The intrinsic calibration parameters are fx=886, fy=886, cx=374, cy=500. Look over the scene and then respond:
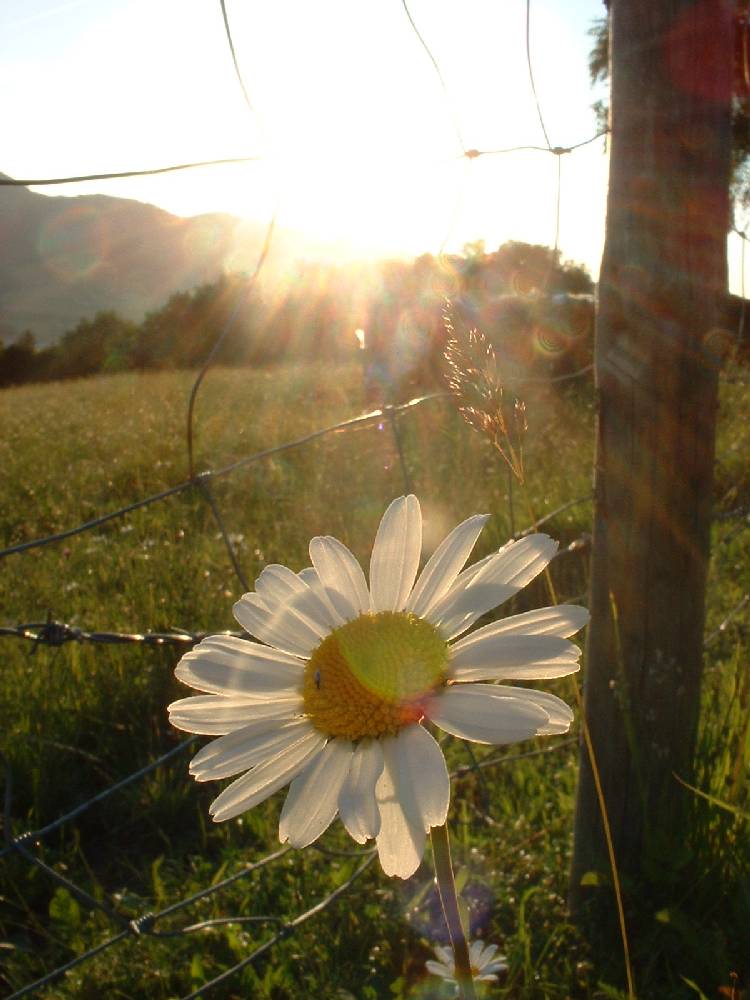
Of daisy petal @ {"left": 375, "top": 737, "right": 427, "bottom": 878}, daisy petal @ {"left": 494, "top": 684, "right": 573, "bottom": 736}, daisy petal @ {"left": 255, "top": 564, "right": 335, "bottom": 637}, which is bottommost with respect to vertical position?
daisy petal @ {"left": 375, "top": 737, "right": 427, "bottom": 878}

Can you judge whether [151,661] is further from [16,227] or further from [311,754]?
[16,227]

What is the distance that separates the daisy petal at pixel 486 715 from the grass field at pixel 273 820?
2.83ft

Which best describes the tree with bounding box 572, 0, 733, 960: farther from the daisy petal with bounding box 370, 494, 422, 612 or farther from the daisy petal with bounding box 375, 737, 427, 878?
the daisy petal with bounding box 375, 737, 427, 878

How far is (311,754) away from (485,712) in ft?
0.51

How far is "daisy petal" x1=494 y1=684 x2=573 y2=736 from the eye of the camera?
0.60 m

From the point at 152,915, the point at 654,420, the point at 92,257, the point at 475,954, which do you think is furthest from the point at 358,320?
the point at 92,257

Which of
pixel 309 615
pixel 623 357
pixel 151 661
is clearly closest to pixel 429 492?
pixel 151 661

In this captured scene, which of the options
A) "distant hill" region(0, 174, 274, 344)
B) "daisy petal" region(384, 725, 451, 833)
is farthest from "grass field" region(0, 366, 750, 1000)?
"distant hill" region(0, 174, 274, 344)

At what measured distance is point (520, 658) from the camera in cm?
62

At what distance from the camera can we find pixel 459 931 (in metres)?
0.60

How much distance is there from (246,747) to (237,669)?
10cm

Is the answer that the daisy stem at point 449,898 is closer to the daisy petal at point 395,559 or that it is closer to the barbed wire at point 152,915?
the daisy petal at point 395,559

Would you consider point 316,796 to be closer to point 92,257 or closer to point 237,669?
point 237,669

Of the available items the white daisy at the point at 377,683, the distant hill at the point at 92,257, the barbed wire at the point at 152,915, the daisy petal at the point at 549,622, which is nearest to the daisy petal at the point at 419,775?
the white daisy at the point at 377,683
